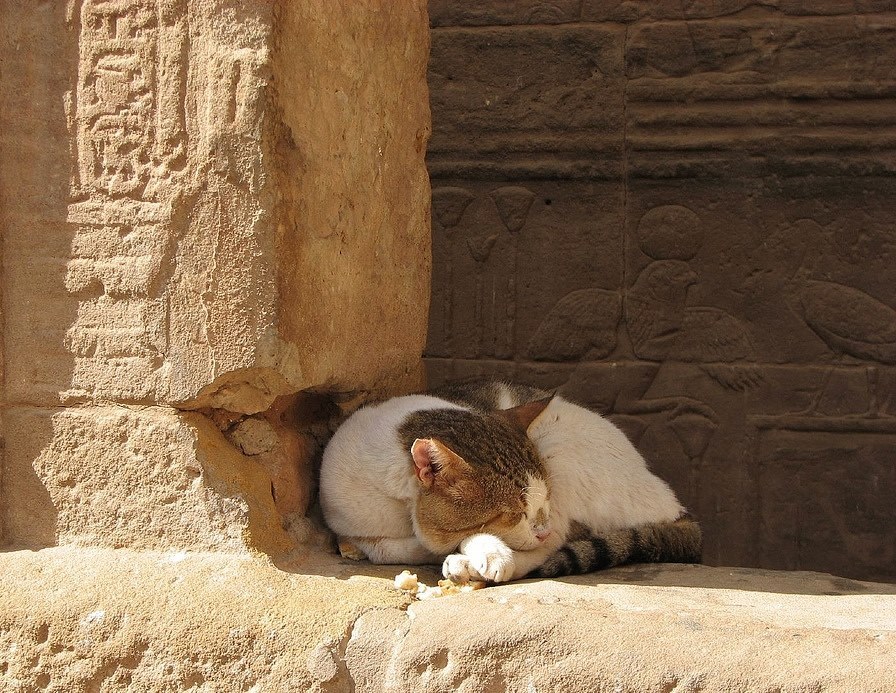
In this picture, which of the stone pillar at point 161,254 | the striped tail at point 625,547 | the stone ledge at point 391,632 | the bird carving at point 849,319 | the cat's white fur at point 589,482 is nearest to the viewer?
the stone ledge at point 391,632

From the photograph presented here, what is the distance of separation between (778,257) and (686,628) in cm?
320

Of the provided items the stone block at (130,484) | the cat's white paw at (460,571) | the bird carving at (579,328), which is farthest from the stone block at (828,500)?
the stone block at (130,484)

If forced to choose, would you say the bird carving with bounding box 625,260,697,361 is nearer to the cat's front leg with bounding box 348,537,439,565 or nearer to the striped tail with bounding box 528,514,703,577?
the striped tail with bounding box 528,514,703,577

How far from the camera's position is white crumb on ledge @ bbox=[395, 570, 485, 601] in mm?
2277

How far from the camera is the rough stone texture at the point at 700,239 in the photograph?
185 inches

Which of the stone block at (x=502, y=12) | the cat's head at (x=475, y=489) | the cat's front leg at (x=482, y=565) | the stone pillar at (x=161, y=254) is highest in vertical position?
the stone block at (x=502, y=12)

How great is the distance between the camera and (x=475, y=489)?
8.04 feet

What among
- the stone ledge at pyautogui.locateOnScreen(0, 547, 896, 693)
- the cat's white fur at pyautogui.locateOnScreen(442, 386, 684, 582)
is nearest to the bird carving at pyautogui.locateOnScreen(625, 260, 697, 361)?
the cat's white fur at pyautogui.locateOnScreen(442, 386, 684, 582)

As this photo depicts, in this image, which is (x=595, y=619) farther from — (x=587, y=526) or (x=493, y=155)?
(x=493, y=155)

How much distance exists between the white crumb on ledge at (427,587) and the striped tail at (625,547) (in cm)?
23

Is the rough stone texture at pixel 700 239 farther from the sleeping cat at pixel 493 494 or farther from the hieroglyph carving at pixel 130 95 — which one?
the hieroglyph carving at pixel 130 95

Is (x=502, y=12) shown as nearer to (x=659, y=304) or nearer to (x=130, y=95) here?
(x=659, y=304)

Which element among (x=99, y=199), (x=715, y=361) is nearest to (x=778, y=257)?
(x=715, y=361)

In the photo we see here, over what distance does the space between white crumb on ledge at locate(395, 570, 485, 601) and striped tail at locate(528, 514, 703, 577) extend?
0.76ft
